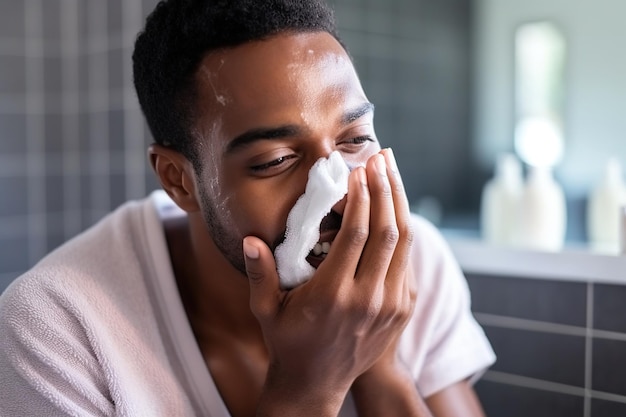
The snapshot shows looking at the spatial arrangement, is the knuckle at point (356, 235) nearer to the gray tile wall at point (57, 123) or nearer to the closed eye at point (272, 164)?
the closed eye at point (272, 164)

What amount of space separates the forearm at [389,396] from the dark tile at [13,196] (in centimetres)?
133

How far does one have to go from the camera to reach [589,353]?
49.4 inches

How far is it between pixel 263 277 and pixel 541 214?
2.43 ft

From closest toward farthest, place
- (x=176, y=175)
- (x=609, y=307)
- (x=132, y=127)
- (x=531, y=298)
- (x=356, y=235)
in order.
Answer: (x=356, y=235) < (x=176, y=175) < (x=609, y=307) < (x=531, y=298) < (x=132, y=127)

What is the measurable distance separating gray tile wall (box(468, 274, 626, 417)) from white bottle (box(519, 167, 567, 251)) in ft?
0.40

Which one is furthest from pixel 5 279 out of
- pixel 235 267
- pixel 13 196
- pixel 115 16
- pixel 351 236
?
pixel 351 236

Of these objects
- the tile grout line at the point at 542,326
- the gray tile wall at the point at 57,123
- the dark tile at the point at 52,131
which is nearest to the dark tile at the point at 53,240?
the gray tile wall at the point at 57,123

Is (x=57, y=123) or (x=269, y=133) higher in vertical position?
(x=269, y=133)

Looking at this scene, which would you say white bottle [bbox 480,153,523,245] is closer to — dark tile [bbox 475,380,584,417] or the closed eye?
dark tile [bbox 475,380,584,417]

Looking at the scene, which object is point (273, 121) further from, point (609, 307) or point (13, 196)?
point (13, 196)

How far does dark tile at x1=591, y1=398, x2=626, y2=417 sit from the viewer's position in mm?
1218

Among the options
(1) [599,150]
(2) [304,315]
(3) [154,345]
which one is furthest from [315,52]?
(1) [599,150]

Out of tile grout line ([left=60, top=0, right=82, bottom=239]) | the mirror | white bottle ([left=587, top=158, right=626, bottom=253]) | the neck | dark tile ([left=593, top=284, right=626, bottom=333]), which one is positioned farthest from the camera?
tile grout line ([left=60, top=0, right=82, bottom=239])

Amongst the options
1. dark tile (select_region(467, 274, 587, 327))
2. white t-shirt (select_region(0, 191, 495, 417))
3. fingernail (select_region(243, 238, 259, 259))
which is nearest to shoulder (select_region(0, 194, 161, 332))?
white t-shirt (select_region(0, 191, 495, 417))
